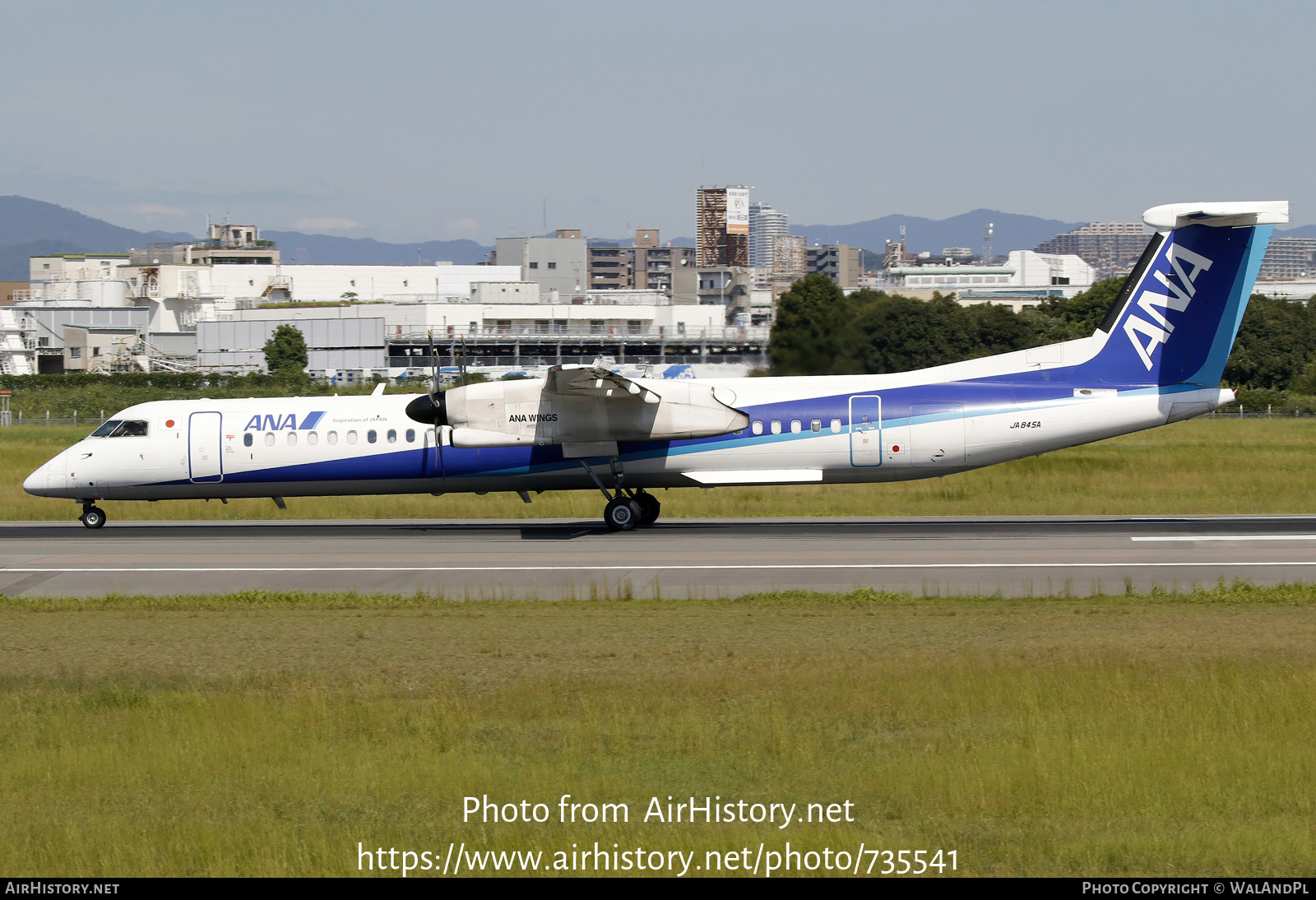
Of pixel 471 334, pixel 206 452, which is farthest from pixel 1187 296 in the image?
pixel 471 334

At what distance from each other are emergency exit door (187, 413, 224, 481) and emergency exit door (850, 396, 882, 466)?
14.3 meters

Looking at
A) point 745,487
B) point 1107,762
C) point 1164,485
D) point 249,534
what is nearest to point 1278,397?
point 1164,485

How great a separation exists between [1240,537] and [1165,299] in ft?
17.5

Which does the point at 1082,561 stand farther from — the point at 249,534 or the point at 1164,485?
the point at 249,534

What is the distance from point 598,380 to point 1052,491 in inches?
614

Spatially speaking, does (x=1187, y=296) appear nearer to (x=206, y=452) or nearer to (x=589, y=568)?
(x=589, y=568)

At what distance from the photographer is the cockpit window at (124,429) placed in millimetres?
27547

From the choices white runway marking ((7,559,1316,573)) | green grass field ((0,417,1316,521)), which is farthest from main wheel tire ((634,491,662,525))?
white runway marking ((7,559,1316,573))

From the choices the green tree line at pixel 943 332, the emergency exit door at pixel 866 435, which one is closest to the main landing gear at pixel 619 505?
the emergency exit door at pixel 866 435

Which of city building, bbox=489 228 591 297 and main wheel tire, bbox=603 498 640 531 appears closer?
main wheel tire, bbox=603 498 640 531

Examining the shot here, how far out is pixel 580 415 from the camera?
25.6 metres

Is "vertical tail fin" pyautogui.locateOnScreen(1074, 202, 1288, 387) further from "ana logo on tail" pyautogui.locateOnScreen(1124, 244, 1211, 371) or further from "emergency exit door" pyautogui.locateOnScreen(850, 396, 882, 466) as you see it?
"emergency exit door" pyautogui.locateOnScreen(850, 396, 882, 466)

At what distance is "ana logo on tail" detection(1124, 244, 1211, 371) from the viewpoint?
25062 millimetres

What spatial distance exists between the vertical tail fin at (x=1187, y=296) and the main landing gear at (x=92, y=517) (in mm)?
23031
